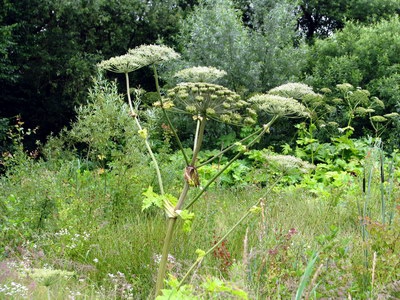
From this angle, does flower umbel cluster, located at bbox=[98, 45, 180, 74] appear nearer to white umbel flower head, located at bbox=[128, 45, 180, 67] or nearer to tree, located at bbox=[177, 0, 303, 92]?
white umbel flower head, located at bbox=[128, 45, 180, 67]

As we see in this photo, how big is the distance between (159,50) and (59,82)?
40.9ft

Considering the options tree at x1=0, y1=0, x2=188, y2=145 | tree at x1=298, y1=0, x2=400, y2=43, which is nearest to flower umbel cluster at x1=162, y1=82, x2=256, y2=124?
tree at x1=0, y1=0, x2=188, y2=145

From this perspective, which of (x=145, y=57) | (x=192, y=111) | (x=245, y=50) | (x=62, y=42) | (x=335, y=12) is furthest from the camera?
(x=335, y=12)

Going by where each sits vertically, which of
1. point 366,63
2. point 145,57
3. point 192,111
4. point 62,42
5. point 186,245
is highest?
point 62,42

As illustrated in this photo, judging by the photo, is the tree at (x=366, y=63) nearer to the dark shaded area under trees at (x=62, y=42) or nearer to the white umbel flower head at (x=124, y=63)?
the dark shaded area under trees at (x=62, y=42)

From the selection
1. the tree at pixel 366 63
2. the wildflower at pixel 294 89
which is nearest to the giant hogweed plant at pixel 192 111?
the wildflower at pixel 294 89

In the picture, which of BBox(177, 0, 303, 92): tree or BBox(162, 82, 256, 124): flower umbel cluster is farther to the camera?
BBox(177, 0, 303, 92): tree

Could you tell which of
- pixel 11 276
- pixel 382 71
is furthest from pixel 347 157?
pixel 11 276

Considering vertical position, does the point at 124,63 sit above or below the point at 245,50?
below

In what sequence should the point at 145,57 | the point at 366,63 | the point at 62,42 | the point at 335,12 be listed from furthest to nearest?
the point at 335,12 → the point at 62,42 → the point at 366,63 → the point at 145,57

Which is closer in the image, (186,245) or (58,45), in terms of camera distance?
(186,245)

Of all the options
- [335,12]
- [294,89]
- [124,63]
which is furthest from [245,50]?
[335,12]

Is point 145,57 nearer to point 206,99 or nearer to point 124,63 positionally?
point 124,63

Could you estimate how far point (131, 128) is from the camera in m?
6.30
